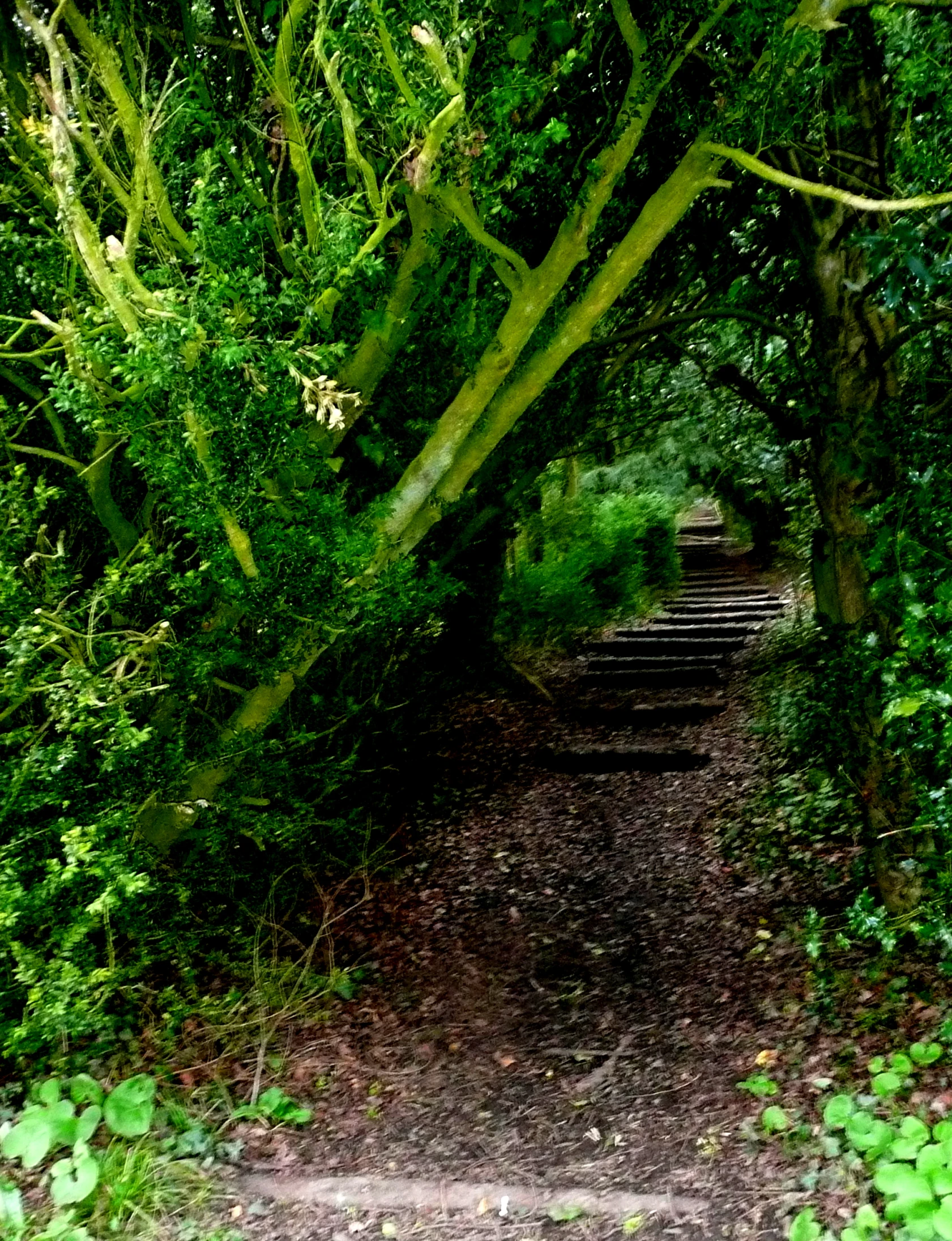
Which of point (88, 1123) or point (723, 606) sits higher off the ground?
point (723, 606)

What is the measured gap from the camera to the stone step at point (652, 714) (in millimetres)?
8883

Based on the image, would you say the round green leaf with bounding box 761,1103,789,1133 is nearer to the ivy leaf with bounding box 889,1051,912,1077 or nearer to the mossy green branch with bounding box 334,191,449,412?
the ivy leaf with bounding box 889,1051,912,1077

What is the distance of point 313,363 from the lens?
3131 mm

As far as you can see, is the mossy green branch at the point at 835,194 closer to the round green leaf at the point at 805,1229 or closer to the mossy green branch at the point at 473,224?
the mossy green branch at the point at 473,224

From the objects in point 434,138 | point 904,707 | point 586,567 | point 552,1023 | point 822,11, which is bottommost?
point 552,1023

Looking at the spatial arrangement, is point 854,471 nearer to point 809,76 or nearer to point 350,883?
point 809,76

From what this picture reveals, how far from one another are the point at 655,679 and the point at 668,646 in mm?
821

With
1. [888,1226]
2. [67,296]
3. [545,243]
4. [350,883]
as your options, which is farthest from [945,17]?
[350,883]

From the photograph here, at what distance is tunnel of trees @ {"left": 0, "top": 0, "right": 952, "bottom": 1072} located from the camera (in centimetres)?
310

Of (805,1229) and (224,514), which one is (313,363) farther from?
(805,1229)

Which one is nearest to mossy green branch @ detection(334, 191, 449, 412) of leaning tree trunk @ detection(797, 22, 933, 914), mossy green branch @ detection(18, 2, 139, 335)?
mossy green branch @ detection(18, 2, 139, 335)

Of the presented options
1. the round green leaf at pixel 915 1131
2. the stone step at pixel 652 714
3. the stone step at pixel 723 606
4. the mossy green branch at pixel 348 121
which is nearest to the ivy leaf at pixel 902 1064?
the round green leaf at pixel 915 1131

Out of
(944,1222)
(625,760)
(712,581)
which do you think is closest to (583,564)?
Result: (625,760)

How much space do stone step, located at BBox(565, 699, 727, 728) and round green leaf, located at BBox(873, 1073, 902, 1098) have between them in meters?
5.54
